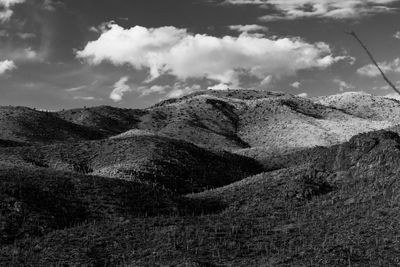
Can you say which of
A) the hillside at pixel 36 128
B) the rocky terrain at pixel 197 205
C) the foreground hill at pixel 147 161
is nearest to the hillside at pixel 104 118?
the hillside at pixel 36 128

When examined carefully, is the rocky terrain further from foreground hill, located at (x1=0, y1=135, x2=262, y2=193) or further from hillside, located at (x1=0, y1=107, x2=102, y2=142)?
hillside, located at (x1=0, y1=107, x2=102, y2=142)

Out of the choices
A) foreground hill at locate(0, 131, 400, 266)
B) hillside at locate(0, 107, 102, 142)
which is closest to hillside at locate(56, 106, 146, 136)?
hillside at locate(0, 107, 102, 142)

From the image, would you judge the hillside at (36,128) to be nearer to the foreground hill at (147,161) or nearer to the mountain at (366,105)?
the foreground hill at (147,161)

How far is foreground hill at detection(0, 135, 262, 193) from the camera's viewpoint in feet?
193

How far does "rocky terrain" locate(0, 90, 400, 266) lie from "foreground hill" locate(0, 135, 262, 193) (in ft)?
0.65

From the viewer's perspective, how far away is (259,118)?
139750 mm

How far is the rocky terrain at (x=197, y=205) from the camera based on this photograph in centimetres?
2764

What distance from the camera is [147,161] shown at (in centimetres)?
6234

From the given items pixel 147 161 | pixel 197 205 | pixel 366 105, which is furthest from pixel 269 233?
pixel 366 105

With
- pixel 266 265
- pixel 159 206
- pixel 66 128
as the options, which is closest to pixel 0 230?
pixel 159 206

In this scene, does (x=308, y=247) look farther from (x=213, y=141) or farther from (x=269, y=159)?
(x=213, y=141)

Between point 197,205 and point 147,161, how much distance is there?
2045cm

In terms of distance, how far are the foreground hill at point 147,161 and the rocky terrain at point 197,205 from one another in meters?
0.20

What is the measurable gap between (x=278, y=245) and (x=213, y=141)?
277 ft
